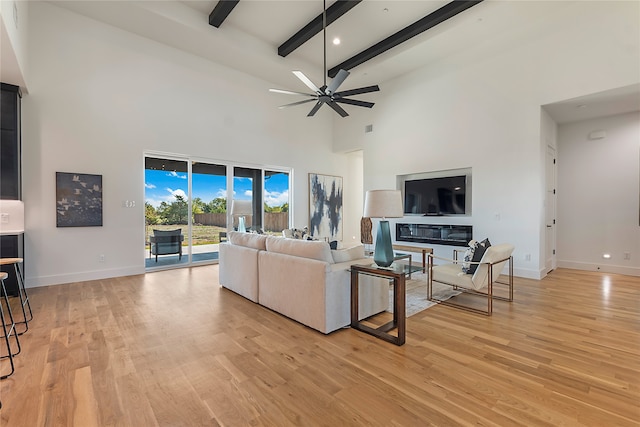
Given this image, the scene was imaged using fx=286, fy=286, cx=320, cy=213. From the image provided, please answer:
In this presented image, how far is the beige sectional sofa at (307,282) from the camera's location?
2777mm

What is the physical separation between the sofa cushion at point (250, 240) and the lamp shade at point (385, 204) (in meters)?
1.46

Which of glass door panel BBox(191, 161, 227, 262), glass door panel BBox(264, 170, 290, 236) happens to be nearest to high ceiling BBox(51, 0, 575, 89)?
glass door panel BBox(191, 161, 227, 262)

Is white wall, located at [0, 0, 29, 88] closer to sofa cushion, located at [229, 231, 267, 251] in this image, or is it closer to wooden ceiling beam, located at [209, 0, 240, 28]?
wooden ceiling beam, located at [209, 0, 240, 28]

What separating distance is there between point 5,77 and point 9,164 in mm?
1156

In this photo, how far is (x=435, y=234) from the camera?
20.9 ft

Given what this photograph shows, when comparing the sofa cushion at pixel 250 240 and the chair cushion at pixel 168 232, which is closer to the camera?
the sofa cushion at pixel 250 240

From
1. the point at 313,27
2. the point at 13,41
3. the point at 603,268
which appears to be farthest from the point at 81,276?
the point at 603,268

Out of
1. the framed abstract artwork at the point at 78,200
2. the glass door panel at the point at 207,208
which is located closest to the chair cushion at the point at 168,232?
the glass door panel at the point at 207,208

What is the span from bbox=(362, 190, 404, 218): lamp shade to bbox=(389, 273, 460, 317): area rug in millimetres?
1238

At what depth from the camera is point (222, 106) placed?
640 centimetres

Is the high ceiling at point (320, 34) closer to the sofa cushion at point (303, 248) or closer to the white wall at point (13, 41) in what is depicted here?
the white wall at point (13, 41)

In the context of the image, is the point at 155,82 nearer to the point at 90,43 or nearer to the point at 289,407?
the point at 90,43

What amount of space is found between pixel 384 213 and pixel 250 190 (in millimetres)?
4847

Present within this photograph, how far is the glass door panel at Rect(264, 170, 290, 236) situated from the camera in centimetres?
744
